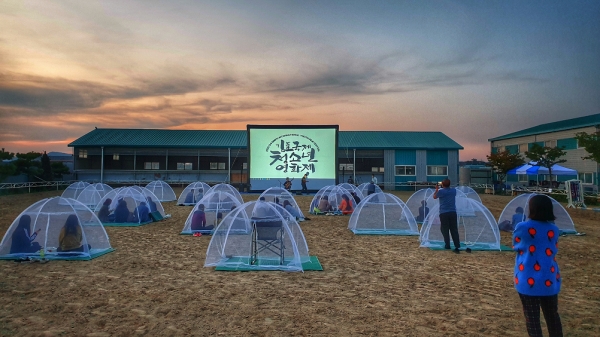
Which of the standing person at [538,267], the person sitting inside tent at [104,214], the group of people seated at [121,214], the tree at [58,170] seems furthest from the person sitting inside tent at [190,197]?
the standing person at [538,267]

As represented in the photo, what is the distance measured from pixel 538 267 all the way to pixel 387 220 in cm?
1052

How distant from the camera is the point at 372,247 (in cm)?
1070

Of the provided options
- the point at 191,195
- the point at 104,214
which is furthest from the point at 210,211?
the point at 191,195

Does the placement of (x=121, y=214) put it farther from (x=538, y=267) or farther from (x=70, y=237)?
(x=538, y=267)

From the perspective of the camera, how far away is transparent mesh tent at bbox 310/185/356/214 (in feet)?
59.8

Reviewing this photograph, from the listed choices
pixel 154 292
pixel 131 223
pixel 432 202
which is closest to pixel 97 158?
pixel 131 223

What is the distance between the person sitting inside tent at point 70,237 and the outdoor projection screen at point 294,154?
66.8 feet

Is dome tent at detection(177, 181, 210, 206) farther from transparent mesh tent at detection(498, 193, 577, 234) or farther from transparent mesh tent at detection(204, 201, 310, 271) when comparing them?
transparent mesh tent at detection(498, 193, 577, 234)

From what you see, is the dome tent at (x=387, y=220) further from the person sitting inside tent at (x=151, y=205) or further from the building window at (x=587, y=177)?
the building window at (x=587, y=177)

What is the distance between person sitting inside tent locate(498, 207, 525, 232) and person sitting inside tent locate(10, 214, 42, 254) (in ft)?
41.2

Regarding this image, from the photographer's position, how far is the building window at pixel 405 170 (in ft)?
126

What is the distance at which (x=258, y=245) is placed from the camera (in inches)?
363

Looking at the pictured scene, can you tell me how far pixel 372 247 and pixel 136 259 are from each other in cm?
567

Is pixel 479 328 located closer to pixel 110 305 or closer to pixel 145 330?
pixel 145 330
